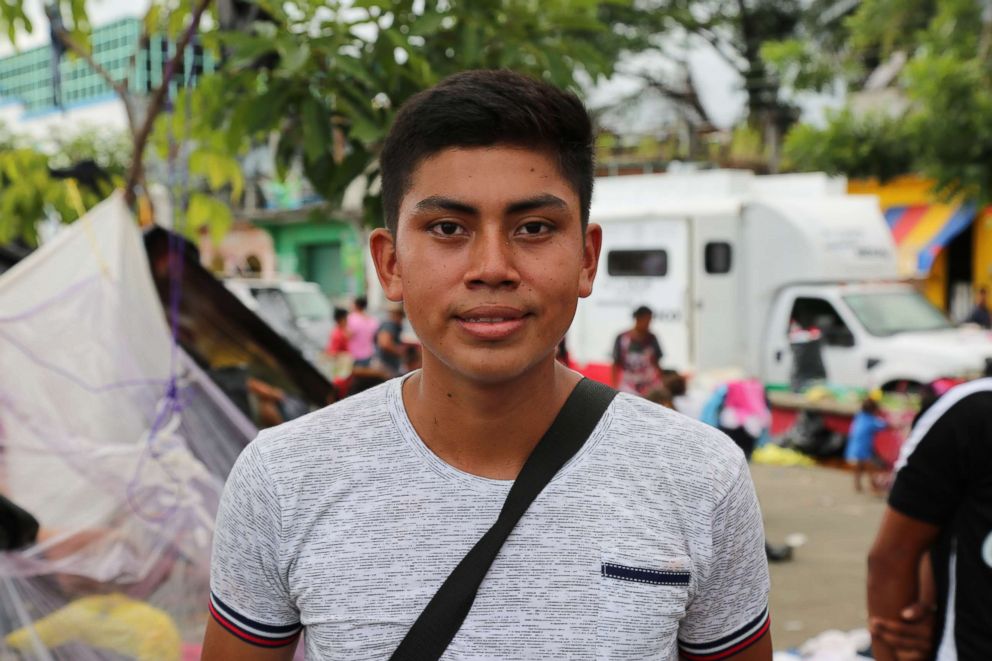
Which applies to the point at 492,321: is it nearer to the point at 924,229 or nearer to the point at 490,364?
the point at 490,364

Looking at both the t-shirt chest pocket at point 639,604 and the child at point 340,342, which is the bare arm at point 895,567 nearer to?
the t-shirt chest pocket at point 639,604

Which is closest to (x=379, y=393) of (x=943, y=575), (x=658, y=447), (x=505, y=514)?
(x=505, y=514)

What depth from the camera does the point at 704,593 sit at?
1475 millimetres

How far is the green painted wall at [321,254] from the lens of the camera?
28.5 metres

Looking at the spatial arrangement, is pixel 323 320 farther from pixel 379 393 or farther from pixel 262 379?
pixel 379 393

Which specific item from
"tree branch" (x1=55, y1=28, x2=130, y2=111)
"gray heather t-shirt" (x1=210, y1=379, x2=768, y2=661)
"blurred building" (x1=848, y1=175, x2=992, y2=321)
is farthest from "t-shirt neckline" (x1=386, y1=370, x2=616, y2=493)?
"blurred building" (x1=848, y1=175, x2=992, y2=321)

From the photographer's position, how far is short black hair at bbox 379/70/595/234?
1.44 meters

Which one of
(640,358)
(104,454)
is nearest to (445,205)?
(104,454)

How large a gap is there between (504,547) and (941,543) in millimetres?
1383

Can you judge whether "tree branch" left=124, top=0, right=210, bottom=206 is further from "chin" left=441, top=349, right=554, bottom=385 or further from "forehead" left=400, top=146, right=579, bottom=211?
"chin" left=441, top=349, right=554, bottom=385

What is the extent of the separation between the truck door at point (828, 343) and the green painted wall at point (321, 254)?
1744cm

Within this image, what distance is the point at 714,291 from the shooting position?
39.9 feet

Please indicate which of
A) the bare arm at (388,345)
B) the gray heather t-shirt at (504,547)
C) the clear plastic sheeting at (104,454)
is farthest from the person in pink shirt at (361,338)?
the gray heather t-shirt at (504,547)

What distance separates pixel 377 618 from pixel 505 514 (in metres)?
0.22
